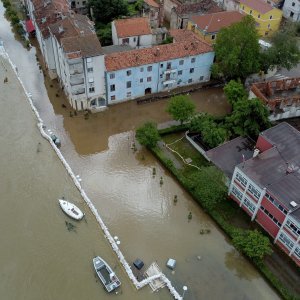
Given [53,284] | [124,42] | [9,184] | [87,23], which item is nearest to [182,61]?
[124,42]

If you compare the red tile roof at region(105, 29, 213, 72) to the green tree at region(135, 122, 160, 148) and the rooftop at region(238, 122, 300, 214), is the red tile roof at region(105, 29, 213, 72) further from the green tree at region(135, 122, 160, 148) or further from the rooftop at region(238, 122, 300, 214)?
the rooftop at region(238, 122, 300, 214)

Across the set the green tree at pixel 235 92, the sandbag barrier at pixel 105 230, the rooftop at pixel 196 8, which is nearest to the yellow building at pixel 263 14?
the rooftop at pixel 196 8

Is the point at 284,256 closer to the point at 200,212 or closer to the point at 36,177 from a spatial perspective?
the point at 200,212

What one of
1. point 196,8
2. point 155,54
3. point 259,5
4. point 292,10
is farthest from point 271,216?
point 292,10

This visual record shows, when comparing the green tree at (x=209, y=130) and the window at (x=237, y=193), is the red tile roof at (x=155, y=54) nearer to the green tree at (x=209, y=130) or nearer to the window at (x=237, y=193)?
the green tree at (x=209, y=130)

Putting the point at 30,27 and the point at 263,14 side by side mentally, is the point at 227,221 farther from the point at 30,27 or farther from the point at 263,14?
the point at 30,27

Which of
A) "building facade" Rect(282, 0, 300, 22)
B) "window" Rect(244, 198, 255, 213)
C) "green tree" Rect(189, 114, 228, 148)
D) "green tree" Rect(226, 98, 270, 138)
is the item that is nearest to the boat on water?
"window" Rect(244, 198, 255, 213)
